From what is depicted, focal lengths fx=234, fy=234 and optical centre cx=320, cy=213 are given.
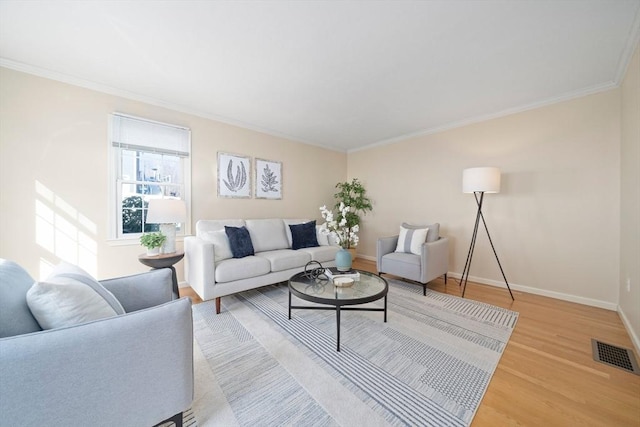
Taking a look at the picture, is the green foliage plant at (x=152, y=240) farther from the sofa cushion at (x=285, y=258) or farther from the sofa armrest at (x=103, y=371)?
the sofa armrest at (x=103, y=371)

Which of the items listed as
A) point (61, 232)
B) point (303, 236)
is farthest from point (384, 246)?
point (61, 232)

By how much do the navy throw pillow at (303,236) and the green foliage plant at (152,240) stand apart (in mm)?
1625

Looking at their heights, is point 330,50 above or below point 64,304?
above

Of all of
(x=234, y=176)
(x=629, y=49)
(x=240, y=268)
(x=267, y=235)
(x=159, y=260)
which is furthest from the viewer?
(x=234, y=176)

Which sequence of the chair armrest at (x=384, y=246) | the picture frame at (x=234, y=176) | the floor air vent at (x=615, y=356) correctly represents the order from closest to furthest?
the floor air vent at (x=615, y=356) < the chair armrest at (x=384, y=246) < the picture frame at (x=234, y=176)

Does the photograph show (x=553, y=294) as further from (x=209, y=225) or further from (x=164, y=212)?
(x=164, y=212)

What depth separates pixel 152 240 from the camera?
2.55 metres

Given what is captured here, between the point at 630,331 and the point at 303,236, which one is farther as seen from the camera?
the point at 303,236

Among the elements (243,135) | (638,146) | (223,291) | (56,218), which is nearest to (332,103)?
(243,135)

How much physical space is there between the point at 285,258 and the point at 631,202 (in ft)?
11.2

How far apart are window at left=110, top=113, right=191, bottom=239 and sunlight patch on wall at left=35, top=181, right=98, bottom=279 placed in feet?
0.82

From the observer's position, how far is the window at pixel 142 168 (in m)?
2.81

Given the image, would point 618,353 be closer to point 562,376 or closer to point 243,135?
point 562,376

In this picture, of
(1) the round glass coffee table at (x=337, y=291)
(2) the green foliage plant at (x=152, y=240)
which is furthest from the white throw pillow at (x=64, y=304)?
(2) the green foliage plant at (x=152, y=240)
